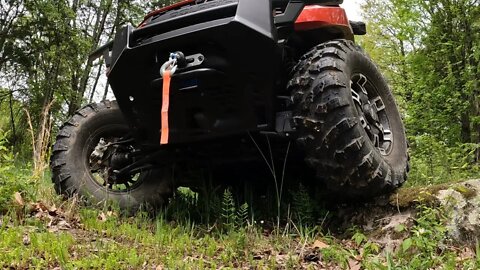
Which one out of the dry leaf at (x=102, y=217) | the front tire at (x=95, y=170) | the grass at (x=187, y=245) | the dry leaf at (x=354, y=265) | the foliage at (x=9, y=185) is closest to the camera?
the grass at (x=187, y=245)

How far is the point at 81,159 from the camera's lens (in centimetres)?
404

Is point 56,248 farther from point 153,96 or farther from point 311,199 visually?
point 311,199

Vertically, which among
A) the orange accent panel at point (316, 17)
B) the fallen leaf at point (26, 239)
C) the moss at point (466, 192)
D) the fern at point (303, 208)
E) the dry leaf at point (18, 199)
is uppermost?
the orange accent panel at point (316, 17)

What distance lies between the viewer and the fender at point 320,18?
11.1 feet

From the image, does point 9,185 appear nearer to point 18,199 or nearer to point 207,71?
point 18,199

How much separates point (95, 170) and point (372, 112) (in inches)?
94.4

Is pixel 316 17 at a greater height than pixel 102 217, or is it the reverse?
pixel 316 17

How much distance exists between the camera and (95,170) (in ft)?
13.7

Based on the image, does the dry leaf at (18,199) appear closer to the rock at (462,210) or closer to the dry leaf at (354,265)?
the dry leaf at (354,265)

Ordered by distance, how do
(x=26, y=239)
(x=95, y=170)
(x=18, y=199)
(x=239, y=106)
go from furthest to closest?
1. (x=95, y=170)
2. (x=18, y=199)
3. (x=239, y=106)
4. (x=26, y=239)

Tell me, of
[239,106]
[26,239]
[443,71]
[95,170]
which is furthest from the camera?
[443,71]

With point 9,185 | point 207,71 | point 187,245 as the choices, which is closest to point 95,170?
point 9,185

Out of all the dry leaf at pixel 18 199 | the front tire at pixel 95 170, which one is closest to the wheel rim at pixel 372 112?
the front tire at pixel 95 170

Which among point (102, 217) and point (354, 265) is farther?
point (102, 217)
